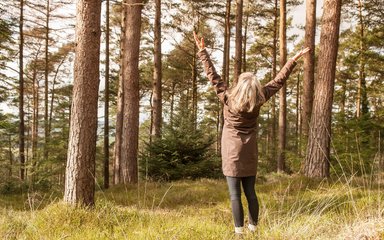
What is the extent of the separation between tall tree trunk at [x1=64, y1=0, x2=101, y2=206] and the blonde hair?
97.0 inches

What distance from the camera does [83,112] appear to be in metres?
5.19

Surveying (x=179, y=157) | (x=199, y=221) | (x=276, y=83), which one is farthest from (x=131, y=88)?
(x=276, y=83)

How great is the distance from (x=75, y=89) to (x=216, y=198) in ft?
13.1

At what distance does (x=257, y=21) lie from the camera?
2352cm

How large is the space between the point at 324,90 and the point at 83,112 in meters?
5.78

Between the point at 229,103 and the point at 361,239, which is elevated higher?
the point at 229,103

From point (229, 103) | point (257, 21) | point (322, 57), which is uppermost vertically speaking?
point (257, 21)

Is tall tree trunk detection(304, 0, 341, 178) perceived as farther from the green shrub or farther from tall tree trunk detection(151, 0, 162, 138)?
tall tree trunk detection(151, 0, 162, 138)

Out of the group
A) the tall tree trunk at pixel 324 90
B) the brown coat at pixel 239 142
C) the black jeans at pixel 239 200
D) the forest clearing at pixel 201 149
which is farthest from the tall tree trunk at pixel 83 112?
the tall tree trunk at pixel 324 90

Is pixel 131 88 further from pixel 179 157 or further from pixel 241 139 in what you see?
pixel 241 139

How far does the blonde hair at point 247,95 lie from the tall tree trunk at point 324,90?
458 centimetres

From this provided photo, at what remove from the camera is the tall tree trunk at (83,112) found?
5141 millimetres

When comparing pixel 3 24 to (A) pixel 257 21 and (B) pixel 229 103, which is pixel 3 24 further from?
(A) pixel 257 21

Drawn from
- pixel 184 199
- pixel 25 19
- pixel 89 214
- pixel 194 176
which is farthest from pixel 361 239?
pixel 25 19
